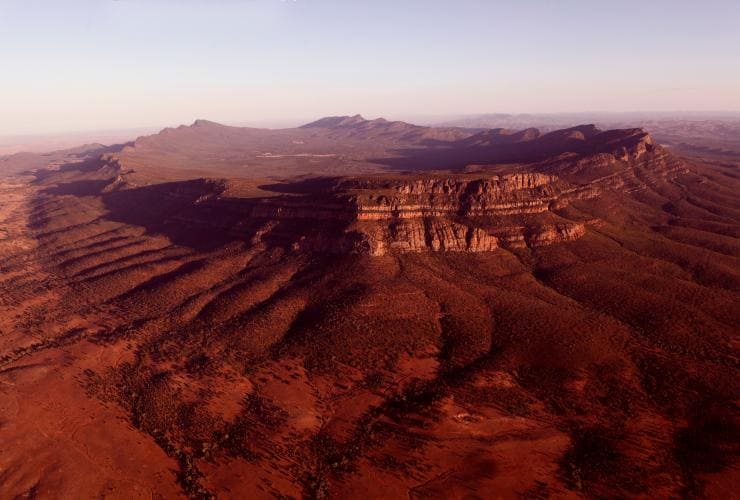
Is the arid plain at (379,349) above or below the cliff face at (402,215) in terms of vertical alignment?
below

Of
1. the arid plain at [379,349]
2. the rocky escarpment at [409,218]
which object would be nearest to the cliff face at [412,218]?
the rocky escarpment at [409,218]

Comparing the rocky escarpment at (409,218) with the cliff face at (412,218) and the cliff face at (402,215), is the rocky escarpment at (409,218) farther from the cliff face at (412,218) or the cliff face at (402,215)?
the cliff face at (402,215)

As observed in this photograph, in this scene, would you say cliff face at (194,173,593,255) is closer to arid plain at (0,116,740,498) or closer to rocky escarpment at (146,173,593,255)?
rocky escarpment at (146,173,593,255)

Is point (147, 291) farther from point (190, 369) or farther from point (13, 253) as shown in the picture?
point (13, 253)

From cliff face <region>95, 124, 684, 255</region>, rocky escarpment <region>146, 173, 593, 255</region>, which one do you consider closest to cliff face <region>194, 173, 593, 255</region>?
rocky escarpment <region>146, 173, 593, 255</region>

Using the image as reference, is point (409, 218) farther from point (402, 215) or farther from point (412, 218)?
point (402, 215)

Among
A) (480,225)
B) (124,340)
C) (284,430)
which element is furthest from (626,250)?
(124,340)

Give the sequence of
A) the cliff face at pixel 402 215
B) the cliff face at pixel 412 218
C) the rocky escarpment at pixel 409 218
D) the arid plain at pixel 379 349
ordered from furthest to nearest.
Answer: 1. the cliff face at pixel 402 215
2. the rocky escarpment at pixel 409 218
3. the cliff face at pixel 412 218
4. the arid plain at pixel 379 349

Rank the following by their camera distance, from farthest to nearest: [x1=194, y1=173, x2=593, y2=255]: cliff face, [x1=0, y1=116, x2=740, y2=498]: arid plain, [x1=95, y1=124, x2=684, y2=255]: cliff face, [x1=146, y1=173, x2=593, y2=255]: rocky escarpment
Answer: [x1=95, y1=124, x2=684, y2=255]: cliff face
[x1=146, y1=173, x2=593, y2=255]: rocky escarpment
[x1=194, y1=173, x2=593, y2=255]: cliff face
[x1=0, y1=116, x2=740, y2=498]: arid plain

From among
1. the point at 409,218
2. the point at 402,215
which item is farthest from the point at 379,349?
the point at 409,218
